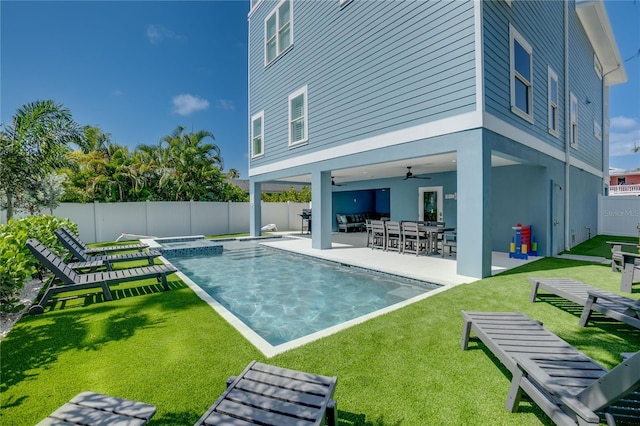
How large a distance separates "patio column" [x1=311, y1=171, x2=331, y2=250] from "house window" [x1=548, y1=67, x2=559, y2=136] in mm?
7300

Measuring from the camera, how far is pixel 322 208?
1051 cm

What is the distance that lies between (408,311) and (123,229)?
15.6 meters

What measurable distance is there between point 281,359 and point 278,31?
515 inches

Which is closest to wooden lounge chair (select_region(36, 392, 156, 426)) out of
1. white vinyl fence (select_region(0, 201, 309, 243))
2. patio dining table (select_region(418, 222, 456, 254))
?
patio dining table (select_region(418, 222, 456, 254))

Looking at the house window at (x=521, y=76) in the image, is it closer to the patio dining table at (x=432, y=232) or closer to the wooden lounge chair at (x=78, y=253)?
the patio dining table at (x=432, y=232)

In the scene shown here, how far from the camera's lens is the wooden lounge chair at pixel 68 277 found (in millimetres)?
4836

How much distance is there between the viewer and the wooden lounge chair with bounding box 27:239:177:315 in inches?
190

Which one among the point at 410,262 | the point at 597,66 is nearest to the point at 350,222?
the point at 410,262

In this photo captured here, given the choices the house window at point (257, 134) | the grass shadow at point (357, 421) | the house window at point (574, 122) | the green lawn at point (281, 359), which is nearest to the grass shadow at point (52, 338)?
the green lawn at point (281, 359)

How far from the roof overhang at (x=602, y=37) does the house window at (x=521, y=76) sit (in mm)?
6261

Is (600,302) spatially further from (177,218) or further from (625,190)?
(625,190)

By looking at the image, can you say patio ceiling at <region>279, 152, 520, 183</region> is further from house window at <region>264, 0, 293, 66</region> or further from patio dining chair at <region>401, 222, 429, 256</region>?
house window at <region>264, 0, 293, 66</region>

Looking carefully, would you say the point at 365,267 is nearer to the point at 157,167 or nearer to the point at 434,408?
the point at 434,408

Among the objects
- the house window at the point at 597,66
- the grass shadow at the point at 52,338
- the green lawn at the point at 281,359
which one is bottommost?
the grass shadow at the point at 52,338
